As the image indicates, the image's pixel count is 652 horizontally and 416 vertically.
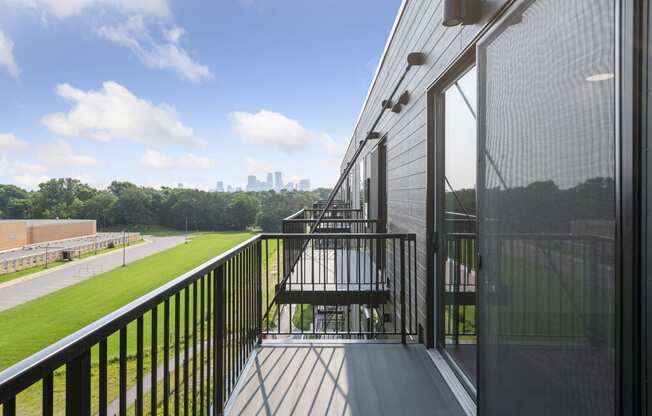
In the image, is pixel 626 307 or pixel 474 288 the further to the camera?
pixel 474 288

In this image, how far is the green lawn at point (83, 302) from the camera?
20577 millimetres

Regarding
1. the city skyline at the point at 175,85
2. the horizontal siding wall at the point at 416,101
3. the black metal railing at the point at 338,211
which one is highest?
the city skyline at the point at 175,85

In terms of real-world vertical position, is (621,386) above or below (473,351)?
above

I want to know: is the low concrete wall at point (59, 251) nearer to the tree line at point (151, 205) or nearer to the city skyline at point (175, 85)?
the tree line at point (151, 205)

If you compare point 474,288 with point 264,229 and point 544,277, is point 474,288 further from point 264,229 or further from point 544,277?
point 264,229

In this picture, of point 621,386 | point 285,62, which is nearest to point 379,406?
point 621,386

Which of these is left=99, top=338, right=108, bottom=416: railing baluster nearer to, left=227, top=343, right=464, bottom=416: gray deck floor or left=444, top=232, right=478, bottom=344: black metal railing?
left=227, top=343, right=464, bottom=416: gray deck floor

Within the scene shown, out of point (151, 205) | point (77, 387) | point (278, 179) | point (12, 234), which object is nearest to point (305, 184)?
point (278, 179)

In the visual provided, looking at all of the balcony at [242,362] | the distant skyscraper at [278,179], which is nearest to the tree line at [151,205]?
the balcony at [242,362]

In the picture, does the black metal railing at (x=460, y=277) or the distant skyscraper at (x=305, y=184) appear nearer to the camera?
the black metal railing at (x=460, y=277)

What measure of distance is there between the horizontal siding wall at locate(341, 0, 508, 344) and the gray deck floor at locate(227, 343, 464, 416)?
475 mm

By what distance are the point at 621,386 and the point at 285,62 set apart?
1272 inches

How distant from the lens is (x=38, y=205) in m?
31.6

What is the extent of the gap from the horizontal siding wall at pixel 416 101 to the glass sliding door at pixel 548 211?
0.42 m
